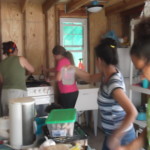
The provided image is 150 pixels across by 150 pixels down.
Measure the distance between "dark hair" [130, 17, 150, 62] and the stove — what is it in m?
2.46

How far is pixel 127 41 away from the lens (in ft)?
13.6

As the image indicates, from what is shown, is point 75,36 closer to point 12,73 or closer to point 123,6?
point 123,6

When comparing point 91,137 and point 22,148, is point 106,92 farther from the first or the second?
point 91,137

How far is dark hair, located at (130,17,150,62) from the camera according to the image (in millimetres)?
930

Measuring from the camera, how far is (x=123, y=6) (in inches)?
142

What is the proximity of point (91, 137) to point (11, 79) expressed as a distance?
67.2 inches

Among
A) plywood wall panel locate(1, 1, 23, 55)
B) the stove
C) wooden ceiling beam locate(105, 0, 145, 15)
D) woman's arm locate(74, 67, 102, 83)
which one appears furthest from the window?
woman's arm locate(74, 67, 102, 83)

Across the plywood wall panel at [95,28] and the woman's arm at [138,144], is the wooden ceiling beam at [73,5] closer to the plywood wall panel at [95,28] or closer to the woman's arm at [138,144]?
the plywood wall panel at [95,28]

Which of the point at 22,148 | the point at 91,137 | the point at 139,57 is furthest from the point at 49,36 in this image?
the point at 139,57

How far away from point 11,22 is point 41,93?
1.29 m

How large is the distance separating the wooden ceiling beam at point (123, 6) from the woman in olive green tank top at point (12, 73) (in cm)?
183

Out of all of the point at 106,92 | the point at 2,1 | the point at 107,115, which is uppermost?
the point at 2,1

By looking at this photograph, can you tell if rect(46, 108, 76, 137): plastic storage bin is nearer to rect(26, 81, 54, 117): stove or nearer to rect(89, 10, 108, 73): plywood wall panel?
rect(26, 81, 54, 117): stove

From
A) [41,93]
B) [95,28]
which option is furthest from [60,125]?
[95,28]
